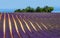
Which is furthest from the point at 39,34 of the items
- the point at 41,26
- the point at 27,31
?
the point at 41,26

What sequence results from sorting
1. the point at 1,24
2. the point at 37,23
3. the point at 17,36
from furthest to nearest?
the point at 37,23 < the point at 1,24 < the point at 17,36

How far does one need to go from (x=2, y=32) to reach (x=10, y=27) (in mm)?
478

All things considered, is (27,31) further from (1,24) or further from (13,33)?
(1,24)

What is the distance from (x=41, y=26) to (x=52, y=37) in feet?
3.38

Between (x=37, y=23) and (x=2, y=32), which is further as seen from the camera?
(x=37, y=23)

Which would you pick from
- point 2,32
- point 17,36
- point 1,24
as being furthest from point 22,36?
point 1,24

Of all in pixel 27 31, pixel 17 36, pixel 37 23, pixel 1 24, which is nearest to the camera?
pixel 17 36

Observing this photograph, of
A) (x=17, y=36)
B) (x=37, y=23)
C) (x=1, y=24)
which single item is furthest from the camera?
(x=37, y=23)

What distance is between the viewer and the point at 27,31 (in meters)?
5.95

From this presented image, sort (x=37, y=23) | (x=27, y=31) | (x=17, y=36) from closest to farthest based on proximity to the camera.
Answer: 1. (x=17, y=36)
2. (x=27, y=31)
3. (x=37, y=23)

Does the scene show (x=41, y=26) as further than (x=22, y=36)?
Yes

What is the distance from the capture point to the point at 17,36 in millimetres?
5477

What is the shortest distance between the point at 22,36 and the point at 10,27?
0.74 metres

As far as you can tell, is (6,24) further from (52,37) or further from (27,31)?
(52,37)
